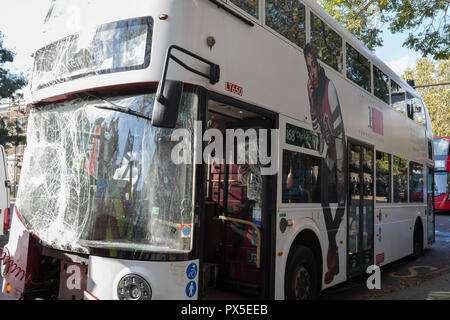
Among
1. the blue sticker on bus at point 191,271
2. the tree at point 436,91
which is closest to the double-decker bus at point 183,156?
the blue sticker on bus at point 191,271

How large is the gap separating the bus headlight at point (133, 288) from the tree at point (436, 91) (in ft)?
134

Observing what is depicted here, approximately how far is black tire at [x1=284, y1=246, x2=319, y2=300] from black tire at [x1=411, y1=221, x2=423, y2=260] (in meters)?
5.85

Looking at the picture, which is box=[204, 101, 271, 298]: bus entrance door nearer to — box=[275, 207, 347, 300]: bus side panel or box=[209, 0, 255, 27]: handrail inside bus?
box=[275, 207, 347, 300]: bus side panel

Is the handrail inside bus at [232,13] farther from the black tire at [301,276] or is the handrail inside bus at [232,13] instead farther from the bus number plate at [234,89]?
the black tire at [301,276]

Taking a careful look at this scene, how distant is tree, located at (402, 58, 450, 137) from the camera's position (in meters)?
38.9

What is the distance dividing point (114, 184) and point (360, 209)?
466 centimetres

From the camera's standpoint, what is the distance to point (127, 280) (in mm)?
3383

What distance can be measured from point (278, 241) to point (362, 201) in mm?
2933

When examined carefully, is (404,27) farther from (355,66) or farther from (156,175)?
(156,175)

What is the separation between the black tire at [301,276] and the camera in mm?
4797

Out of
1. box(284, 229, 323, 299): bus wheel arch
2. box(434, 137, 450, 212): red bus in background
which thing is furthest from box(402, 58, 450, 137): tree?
box(284, 229, 323, 299): bus wheel arch

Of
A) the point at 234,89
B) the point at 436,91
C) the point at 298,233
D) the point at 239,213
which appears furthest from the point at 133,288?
the point at 436,91

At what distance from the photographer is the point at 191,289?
3438mm

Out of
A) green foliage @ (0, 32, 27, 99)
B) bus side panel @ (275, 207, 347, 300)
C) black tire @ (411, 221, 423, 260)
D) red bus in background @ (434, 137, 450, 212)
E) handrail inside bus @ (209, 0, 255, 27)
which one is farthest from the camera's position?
red bus in background @ (434, 137, 450, 212)
